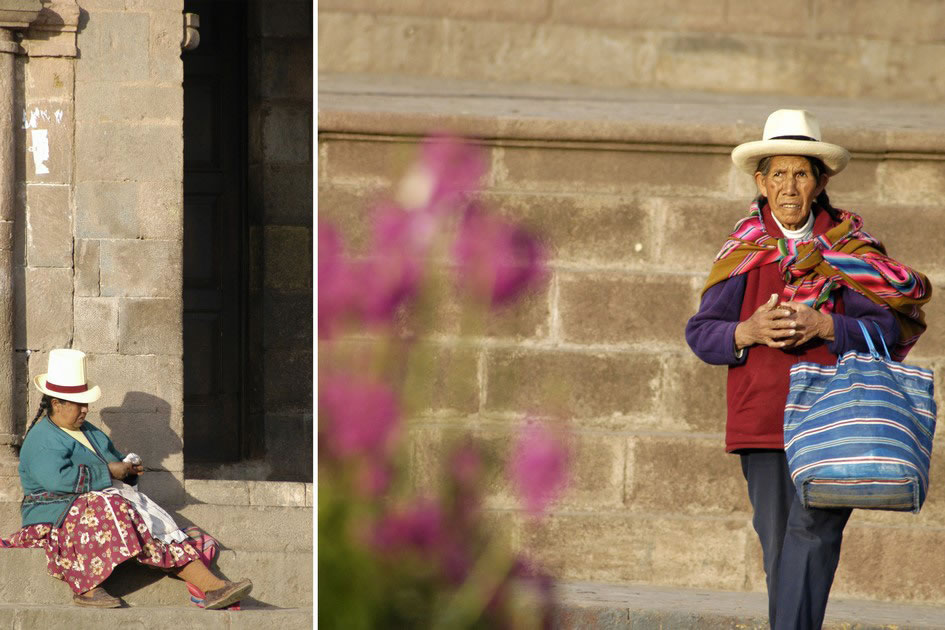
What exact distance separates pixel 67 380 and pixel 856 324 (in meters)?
4.33

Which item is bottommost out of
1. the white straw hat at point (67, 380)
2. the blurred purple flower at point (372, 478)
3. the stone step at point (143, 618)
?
the stone step at point (143, 618)

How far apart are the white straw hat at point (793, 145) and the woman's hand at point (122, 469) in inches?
149

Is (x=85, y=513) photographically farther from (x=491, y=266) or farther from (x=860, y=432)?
(x=491, y=266)

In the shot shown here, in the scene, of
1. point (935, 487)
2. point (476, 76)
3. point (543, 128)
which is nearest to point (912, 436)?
point (935, 487)

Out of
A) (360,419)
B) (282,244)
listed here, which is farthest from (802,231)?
(282,244)

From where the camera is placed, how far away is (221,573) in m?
7.10

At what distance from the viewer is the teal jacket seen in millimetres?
6602

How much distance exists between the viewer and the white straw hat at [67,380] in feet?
22.3

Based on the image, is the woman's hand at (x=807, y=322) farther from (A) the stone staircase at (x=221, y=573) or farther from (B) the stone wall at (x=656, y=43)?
(B) the stone wall at (x=656, y=43)

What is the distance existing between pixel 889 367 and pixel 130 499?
423 centimetres

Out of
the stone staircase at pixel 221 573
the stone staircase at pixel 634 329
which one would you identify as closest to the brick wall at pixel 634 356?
the stone staircase at pixel 634 329

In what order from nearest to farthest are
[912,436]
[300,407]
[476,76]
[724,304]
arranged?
1. [912,436]
2. [724,304]
3. [476,76]
4. [300,407]

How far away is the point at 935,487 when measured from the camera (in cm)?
552

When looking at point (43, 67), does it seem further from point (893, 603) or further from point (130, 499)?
point (893, 603)
